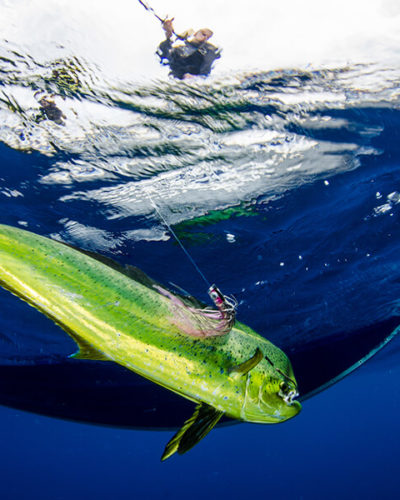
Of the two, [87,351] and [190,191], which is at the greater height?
[190,191]

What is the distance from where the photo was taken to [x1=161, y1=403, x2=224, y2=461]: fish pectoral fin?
1234mm

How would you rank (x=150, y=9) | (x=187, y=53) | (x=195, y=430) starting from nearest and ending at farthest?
(x=195, y=430) < (x=150, y=9) < (x=187, y=53)

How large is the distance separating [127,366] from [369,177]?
7.31 m

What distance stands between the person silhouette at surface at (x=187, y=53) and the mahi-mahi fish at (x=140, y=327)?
11.6 ft

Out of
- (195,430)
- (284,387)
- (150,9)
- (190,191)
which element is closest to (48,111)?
(150,9)

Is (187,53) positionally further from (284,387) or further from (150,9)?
(284,387)

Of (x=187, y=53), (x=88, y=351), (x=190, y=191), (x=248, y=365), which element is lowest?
(x=248, y=365)

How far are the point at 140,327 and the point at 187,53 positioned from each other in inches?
158

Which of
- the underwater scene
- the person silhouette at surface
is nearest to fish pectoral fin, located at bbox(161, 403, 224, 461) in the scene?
the underwater scene

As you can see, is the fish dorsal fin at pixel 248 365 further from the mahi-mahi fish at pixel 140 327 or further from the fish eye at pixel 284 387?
the fish eye at pixel 284 387

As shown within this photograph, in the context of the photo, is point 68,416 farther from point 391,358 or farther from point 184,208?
point 391,358

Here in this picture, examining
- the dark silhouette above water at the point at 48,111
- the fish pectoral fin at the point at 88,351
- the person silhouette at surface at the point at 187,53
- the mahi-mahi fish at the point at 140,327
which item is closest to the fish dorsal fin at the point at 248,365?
the mahi-mahi fish at the point at 140,327

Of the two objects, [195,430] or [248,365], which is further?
[195,430]

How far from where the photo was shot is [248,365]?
39.1 inches
